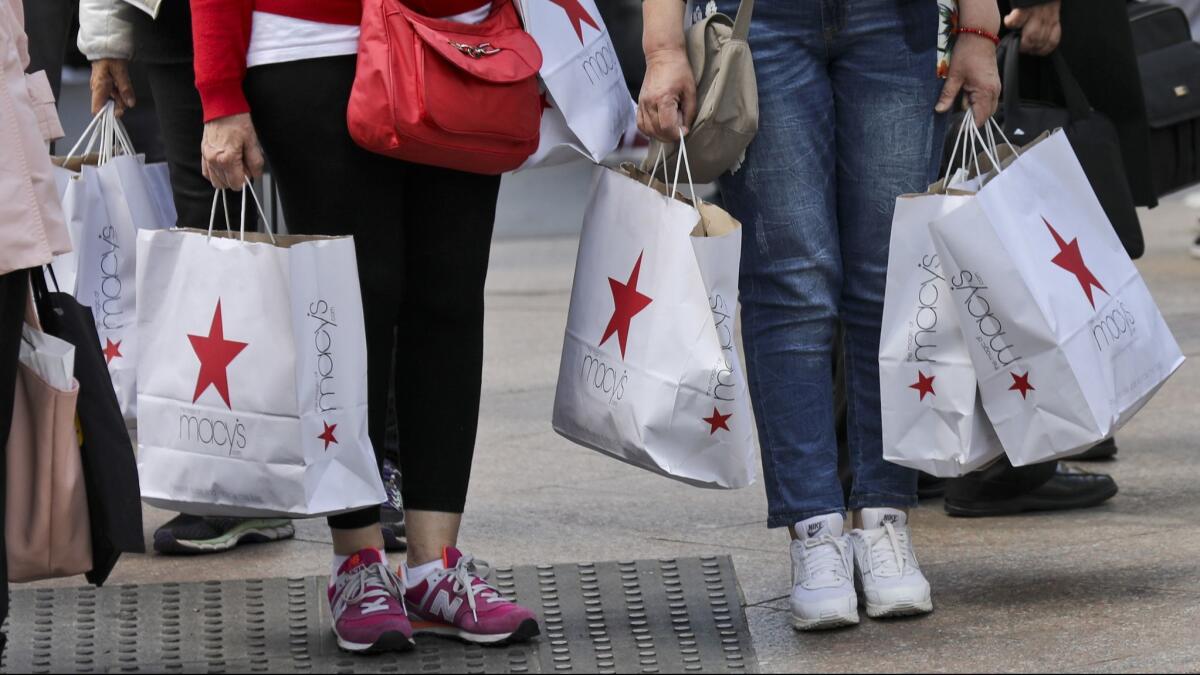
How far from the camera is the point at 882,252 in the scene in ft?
11.7

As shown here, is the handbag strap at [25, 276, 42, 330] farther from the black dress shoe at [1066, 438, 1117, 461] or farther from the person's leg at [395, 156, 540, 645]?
the black dress shoe at [1066, 438, 1117, 461]

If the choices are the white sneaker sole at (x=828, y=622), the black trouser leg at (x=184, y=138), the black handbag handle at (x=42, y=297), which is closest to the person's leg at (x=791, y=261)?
the white sneaker sole at (x=828, y=622)

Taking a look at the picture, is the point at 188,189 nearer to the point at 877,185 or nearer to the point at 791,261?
the point at 791,261

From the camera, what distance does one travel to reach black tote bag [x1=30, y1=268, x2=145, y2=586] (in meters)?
3.15

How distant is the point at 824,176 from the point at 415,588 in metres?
1.10

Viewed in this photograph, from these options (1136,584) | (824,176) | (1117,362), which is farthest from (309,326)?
(1136,584)

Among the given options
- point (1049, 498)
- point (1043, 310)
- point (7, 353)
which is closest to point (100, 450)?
point (7, 353)

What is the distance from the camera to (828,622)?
11.3ft

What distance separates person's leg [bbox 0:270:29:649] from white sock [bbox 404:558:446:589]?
759 millimetres

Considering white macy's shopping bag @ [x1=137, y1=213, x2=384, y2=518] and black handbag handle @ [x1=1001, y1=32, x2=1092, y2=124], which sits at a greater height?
black handbag handle @ [x1=1001, y1=32, x2=1092, y2=124]

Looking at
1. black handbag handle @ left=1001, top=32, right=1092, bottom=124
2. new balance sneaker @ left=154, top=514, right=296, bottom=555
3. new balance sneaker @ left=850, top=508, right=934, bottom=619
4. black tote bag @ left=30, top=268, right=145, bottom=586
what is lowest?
new balance sneaker @ left=154, top=514, right=296, bottom=555

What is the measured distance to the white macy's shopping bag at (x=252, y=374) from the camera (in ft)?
10.3

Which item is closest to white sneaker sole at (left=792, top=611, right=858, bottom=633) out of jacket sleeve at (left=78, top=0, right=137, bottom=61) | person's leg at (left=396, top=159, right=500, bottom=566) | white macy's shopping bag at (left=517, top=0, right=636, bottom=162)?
person's leg at (left=396, top=159, right=500, bottom=566)

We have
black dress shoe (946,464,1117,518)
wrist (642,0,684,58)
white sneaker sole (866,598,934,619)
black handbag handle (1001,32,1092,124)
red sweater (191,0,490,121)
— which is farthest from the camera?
black dress shoe (946,464,1117,518)
